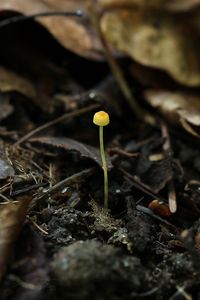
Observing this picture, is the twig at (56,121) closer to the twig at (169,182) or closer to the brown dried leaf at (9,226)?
the twig at (169,182)

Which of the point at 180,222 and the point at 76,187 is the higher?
the point at 76,187

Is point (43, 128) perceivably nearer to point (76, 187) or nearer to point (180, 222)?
point (76, 187)

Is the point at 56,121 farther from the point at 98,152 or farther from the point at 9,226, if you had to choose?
the point at 9,226

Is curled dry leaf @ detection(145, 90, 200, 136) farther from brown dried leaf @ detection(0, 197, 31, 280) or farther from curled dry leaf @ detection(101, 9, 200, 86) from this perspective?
brown dried leaf @ detection(0, 197, 31, 280)

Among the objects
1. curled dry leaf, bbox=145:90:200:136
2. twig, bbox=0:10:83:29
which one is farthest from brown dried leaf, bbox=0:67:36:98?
curled dry leaf, bbox=145:90:200:136

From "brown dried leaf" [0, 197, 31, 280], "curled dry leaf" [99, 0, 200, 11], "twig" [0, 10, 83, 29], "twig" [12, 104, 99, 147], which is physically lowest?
"brown dried leaf" [0, 197, 31, 280]

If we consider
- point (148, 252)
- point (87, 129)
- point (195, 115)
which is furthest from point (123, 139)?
point (148, 252)
